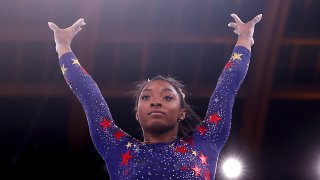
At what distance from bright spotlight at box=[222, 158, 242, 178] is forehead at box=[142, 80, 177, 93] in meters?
4.58

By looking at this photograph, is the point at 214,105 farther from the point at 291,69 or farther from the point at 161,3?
the point at 291,69

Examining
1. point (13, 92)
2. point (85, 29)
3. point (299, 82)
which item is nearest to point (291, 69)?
point (299, 82)

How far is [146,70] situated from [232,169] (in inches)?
74.4

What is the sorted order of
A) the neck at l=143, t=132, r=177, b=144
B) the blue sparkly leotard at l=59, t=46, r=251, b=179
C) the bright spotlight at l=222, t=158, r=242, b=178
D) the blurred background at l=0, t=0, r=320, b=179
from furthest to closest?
the bright spotlight at l=222, t=158, r=242, b=178 → the blurred background at l=0, t=0, r=320, b=179 → the neck at l=143, t=132, r=177, b=144 → the blue sparkly leotard at l=59, t=46, r=251, b=179

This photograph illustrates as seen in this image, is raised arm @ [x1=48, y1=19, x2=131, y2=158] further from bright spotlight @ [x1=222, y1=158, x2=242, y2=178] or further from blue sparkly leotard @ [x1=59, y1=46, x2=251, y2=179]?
bright spotlight @ [x1=222, y1=158, x2=242, y2=178]

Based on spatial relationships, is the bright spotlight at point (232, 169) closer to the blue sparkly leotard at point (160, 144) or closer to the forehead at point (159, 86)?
the blue sparkly leotard at point (160, 144)

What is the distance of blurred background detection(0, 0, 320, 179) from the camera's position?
6.16 m

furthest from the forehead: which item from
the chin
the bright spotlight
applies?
the bright spotlight

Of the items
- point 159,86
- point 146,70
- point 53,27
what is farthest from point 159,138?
point 146,70

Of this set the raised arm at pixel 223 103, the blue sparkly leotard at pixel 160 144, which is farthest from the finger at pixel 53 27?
the raised arm at pixel 223 103

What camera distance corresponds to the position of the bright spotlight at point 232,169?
21.8 ft

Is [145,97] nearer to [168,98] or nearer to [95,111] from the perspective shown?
[168,98]

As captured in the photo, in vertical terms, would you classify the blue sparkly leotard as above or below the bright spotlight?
below

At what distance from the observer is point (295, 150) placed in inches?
286
